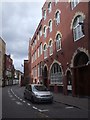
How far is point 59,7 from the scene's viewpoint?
3278cm

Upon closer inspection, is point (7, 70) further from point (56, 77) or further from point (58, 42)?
point (58, 42)

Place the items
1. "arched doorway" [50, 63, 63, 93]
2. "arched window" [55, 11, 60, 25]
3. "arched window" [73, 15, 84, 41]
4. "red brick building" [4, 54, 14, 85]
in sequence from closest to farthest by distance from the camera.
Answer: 1. "arched window" [73, 15, 84, 41]
2. "arched doorway" [50, 63, 63, 93]
3. "arched window" [55, 11, 60, 25]
4. "red brick building" [4, 54, 14, 85]

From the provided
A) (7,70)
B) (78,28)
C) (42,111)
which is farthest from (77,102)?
(7,70)

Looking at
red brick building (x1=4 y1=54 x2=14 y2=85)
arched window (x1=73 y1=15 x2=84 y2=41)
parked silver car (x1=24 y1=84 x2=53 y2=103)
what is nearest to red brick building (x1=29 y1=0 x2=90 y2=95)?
arched window (x1=73 y1=15 x2=84 y2=41)

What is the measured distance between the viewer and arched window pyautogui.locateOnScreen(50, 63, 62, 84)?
32781 mm

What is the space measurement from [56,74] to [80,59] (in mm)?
9445

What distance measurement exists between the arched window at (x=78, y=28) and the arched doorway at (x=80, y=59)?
1.61 metres

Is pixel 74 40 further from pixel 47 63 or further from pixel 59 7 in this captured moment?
pixel 47 63

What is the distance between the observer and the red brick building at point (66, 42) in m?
23.4

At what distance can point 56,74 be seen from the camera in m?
34.4

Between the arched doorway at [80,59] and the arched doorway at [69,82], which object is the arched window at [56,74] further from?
the arched doorway at [80,59]

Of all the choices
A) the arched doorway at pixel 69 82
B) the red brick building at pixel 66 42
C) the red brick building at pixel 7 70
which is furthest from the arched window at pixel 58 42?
the red brick building at pixel 7 70

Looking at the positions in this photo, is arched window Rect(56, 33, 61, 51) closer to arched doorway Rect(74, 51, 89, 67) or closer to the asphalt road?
arched doorway Rect(74, 51, 89, 67)

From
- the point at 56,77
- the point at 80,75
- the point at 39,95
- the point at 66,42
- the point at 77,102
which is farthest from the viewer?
the point at 56,77
